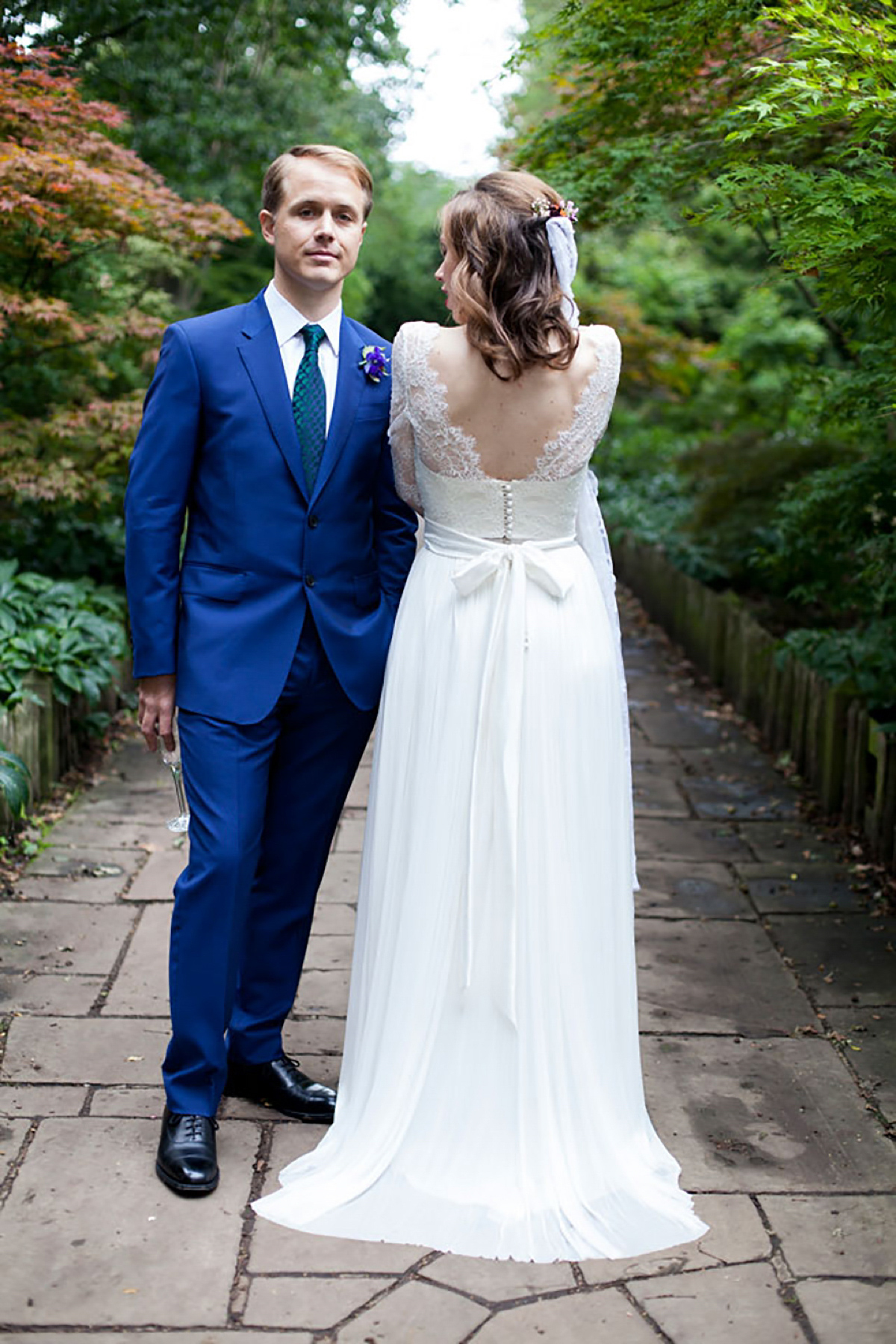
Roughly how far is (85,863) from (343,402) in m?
2.44

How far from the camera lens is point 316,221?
286cm

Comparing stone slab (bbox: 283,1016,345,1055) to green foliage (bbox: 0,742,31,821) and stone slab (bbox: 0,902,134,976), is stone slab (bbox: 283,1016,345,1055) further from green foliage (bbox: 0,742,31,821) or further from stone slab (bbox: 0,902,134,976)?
green foliage (bbox: 0,742,31,821)

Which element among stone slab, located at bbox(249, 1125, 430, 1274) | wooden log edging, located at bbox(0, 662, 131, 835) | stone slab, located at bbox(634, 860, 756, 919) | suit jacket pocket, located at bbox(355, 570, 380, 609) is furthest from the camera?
wooden log edging, located at bbox(0, 662, 131, 835)

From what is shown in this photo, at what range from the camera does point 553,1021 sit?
2801 mm

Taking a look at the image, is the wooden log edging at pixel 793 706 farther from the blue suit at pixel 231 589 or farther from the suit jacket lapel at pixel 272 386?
the suit jacket lapel at pixel 272 386

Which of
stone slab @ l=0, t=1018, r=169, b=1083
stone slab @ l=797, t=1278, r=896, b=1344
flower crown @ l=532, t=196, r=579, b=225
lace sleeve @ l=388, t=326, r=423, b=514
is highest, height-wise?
flower crown @ l=532, t=196, r=579, b=225

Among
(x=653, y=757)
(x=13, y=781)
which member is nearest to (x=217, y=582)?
(x=13, y=781)

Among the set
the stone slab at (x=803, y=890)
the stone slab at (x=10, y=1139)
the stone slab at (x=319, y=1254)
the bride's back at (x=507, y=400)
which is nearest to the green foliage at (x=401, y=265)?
the stone slab at (x=803, y=890)

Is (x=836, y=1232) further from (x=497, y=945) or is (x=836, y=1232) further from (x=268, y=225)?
(x=268, y=225)

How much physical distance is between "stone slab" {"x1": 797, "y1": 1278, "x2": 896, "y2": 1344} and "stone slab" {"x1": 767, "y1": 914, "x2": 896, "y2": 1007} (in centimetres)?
138

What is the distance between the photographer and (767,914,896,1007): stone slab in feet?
13.0

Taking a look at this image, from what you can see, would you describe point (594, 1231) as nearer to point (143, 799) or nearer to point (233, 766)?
point (233, 766)

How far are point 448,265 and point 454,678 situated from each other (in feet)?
2.63

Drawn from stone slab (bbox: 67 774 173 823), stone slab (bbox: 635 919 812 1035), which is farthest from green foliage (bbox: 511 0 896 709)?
stone slab (bbox: 67 774 173 823)
